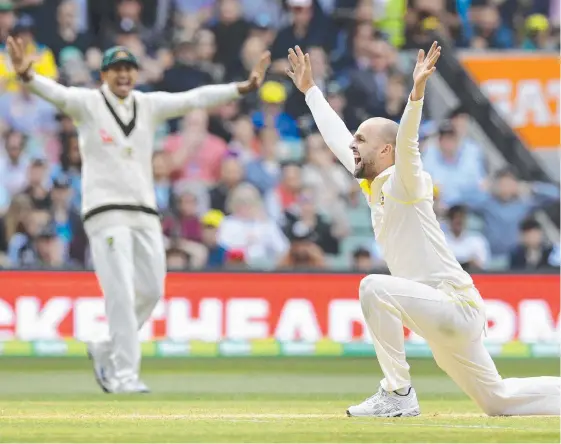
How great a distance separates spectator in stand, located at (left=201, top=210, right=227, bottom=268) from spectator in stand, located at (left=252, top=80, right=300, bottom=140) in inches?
84.8

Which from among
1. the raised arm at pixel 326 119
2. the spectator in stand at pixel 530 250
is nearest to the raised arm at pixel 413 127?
the raised arm at pixel 326 119

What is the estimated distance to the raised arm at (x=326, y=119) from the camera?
31.1 feet

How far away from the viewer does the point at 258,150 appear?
18.6 m

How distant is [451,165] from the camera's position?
61.2ft

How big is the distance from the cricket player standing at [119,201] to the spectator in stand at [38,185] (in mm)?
5344

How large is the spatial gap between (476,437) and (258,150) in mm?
10937

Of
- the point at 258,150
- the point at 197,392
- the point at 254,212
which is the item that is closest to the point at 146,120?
the point at 197,392

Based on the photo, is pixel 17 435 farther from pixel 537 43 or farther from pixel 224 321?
pixel 537 43

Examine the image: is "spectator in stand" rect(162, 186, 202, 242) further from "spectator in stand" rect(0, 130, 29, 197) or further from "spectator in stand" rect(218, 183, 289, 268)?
"spectator in stand" rect(0, 130, 29, 197)

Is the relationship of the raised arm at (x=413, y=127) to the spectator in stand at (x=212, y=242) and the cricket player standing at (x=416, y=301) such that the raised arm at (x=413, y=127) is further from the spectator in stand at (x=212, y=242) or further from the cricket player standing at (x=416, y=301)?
the spectator in stand at (x=212, y=242)

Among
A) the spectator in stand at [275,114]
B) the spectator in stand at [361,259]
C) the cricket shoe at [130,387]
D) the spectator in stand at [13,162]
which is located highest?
the spectator in stand at [275,114]

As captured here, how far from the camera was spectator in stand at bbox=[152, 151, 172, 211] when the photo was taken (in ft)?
58.0

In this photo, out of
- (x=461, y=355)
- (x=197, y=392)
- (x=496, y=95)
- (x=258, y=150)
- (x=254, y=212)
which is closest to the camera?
(x=461, y=355)

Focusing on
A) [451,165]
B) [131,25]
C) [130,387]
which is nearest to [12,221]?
[131,25]
